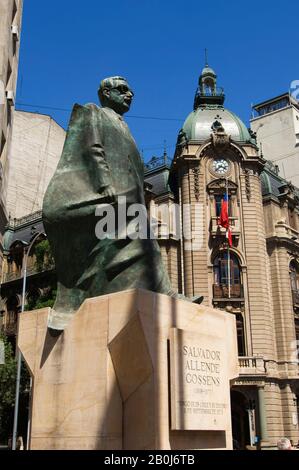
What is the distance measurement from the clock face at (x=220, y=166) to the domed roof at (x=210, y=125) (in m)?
2.13

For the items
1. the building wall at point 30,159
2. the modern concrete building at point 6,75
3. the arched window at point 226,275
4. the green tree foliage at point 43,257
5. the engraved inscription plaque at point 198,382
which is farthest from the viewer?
the building wall at point 30,159

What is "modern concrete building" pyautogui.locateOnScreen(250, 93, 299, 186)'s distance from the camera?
57.9m

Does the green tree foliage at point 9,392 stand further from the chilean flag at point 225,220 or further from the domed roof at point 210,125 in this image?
the domed roof at point 210,125

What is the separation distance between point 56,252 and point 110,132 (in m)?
2.08

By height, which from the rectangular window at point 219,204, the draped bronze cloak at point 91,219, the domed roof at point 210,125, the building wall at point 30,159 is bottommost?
the draped bronze cloak at point 91,219

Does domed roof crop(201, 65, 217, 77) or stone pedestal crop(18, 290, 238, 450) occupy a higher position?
domed roof crop(201, 65, 217, 77)

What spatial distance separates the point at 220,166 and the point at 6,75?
17.7m

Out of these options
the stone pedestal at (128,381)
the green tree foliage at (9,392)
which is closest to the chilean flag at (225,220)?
the green tree foliage at (9,392)

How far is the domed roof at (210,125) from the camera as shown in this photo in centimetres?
4319

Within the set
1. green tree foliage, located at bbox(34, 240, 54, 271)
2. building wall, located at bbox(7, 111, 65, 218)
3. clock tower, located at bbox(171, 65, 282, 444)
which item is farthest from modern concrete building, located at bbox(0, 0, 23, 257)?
building wall, located at bbox(7, 111, 65, 218)

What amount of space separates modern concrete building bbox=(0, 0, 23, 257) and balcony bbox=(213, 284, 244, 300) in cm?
1577

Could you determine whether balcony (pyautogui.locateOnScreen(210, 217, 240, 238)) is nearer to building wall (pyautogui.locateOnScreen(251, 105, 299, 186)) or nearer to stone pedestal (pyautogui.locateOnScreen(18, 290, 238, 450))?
building wall (pyautogui.locateOnScreen(251, 105, 299, 186))

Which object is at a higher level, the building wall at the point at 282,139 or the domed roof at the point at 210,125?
the building wall at the point at 282,139

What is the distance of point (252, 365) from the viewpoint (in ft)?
121
